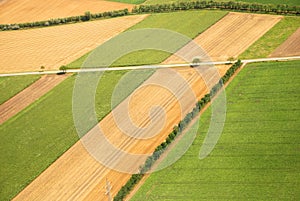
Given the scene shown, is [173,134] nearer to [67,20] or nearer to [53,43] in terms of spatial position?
[53,43]

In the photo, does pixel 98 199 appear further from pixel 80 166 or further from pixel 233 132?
pixel 233 132

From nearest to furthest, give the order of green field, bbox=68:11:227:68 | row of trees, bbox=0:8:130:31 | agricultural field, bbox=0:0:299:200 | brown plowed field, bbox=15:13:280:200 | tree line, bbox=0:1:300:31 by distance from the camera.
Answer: agricultural field, bbox=0:0:299:200 → brown plowed field, bbox=15:13:280:200 → green field, bbox=68:11:227:68 → tree line, bbox=0:1:300:31 → row of trees, bbox=0:8:130:31

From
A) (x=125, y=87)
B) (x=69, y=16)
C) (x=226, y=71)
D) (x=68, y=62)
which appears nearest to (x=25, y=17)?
(x=69, y=16)

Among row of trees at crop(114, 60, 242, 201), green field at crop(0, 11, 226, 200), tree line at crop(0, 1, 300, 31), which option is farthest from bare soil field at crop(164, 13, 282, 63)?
green field at crop(0, 11, 226, 200)

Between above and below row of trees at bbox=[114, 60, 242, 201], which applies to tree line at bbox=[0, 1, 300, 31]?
above

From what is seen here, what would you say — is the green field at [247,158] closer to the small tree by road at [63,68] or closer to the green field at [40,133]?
the green field at [40,133]

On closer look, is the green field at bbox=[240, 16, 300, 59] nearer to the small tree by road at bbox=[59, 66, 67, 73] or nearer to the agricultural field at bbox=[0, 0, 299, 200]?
the agricultural field at bbox=[0, 0, 299, 200]
